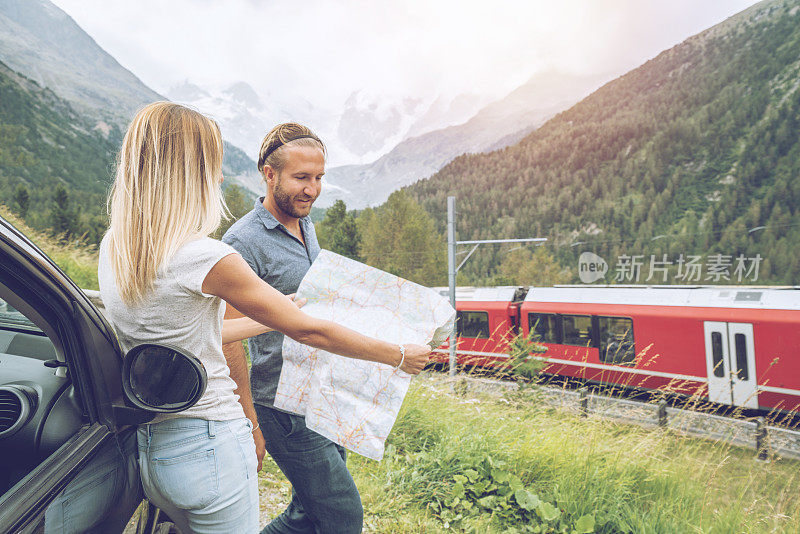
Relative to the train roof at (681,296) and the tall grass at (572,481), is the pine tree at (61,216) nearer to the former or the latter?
the train roof at (681,296)

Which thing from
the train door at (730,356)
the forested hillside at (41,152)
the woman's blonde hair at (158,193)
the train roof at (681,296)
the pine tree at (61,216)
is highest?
the forested hillside at (41,152)

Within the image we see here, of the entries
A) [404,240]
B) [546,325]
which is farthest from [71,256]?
[404,240]

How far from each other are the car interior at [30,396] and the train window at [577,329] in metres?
12.3

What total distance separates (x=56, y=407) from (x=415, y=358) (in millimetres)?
870

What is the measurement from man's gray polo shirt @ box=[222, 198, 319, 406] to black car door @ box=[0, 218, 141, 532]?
576 millimetres

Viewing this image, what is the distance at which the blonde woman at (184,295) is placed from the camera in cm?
108

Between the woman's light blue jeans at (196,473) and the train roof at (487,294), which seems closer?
the woman's light blue jeans at (196,473)

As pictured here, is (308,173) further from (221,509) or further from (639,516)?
(639,516)

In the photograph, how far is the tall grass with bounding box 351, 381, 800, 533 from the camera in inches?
104

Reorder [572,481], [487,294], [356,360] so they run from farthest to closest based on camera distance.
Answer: [487,294]
[572,481]
[356,360]

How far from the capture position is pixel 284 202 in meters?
1.78

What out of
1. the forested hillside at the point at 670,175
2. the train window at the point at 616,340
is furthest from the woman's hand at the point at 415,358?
the forested hillside at the point at 670,175

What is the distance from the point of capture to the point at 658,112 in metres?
112

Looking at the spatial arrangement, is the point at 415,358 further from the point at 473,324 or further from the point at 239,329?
the point at 473,324
